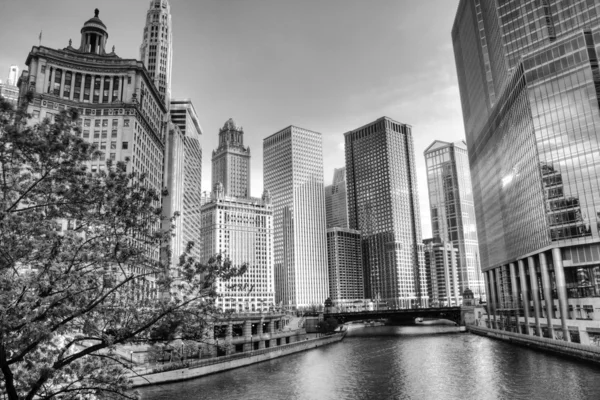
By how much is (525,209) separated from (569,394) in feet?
240

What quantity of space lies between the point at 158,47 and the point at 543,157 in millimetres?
145345

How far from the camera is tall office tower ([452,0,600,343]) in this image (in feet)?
332

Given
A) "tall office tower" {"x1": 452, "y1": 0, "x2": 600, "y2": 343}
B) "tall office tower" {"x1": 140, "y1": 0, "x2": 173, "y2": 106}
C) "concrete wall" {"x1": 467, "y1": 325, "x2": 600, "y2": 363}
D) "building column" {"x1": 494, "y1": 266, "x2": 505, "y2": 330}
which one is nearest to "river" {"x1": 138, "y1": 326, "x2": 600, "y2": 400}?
"concrete wall" {"x1": 467, "y1": 325, "x2": 600, "y2": 363}

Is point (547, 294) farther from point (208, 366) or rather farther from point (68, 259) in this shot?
point (68, 259)

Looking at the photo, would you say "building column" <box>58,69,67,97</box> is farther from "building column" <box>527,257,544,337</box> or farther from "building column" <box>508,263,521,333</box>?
"building column" <box>508,263,521,333</box>

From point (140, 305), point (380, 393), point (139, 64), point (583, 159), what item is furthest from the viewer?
point (139, 64)

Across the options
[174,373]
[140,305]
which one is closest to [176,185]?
[174,373]

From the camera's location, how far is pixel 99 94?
123562mm

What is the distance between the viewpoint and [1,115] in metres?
15.6

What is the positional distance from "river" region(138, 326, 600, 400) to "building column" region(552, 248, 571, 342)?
8.06 m

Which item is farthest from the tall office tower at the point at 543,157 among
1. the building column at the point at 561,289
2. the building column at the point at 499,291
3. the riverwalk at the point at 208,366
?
the riverwalk at the point at 208,366

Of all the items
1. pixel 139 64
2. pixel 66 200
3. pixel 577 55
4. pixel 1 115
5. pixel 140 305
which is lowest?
pixel 140 305

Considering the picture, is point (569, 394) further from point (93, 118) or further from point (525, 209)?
point (93, 118)

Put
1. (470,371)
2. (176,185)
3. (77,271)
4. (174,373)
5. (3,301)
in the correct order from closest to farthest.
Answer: (3,301), (77,271), (174,373), (470,371), (176,185)
